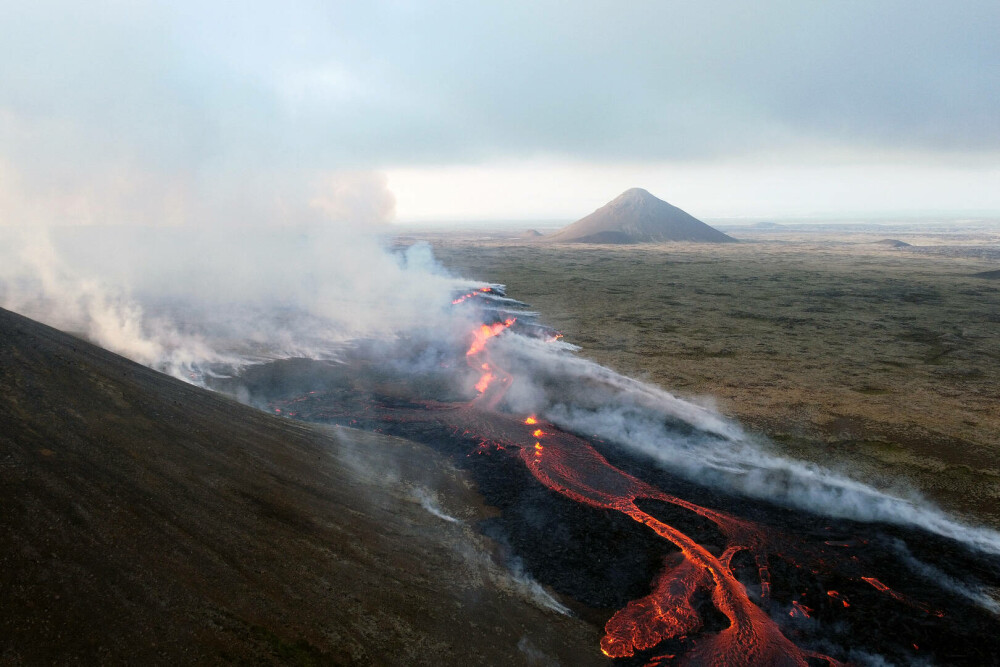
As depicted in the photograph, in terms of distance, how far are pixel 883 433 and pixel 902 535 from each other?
8023 mm

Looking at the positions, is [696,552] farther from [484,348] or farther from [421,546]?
[484,348]

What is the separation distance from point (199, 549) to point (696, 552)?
11636 mm

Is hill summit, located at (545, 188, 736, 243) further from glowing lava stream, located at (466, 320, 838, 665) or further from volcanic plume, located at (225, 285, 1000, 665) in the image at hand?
glowing lava stream, located at (466, 320, 838, 665)

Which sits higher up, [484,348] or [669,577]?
[484,348]

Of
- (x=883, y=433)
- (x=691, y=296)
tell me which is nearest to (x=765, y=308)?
(x=691, y=296)

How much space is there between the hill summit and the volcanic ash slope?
144 metres

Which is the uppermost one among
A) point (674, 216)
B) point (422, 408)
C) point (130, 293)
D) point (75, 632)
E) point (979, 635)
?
point (674, 216)

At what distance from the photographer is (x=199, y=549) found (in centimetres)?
934

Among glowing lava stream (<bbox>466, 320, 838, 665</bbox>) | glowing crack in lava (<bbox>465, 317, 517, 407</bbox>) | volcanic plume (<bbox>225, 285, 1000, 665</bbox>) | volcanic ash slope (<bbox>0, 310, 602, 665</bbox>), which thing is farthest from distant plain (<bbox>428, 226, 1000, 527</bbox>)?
volcanic ash slope (<bbox>0, 310, 602, 665</bbox>)

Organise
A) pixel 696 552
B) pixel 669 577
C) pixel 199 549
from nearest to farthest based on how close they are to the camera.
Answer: pixel 199 549, pixel 669 577, pixel 696 552

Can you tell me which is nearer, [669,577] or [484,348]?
[669,577]

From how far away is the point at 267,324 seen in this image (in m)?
35.2

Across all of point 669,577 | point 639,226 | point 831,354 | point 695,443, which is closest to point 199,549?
point 669,577

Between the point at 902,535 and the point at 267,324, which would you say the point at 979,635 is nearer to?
the point at 902,535
